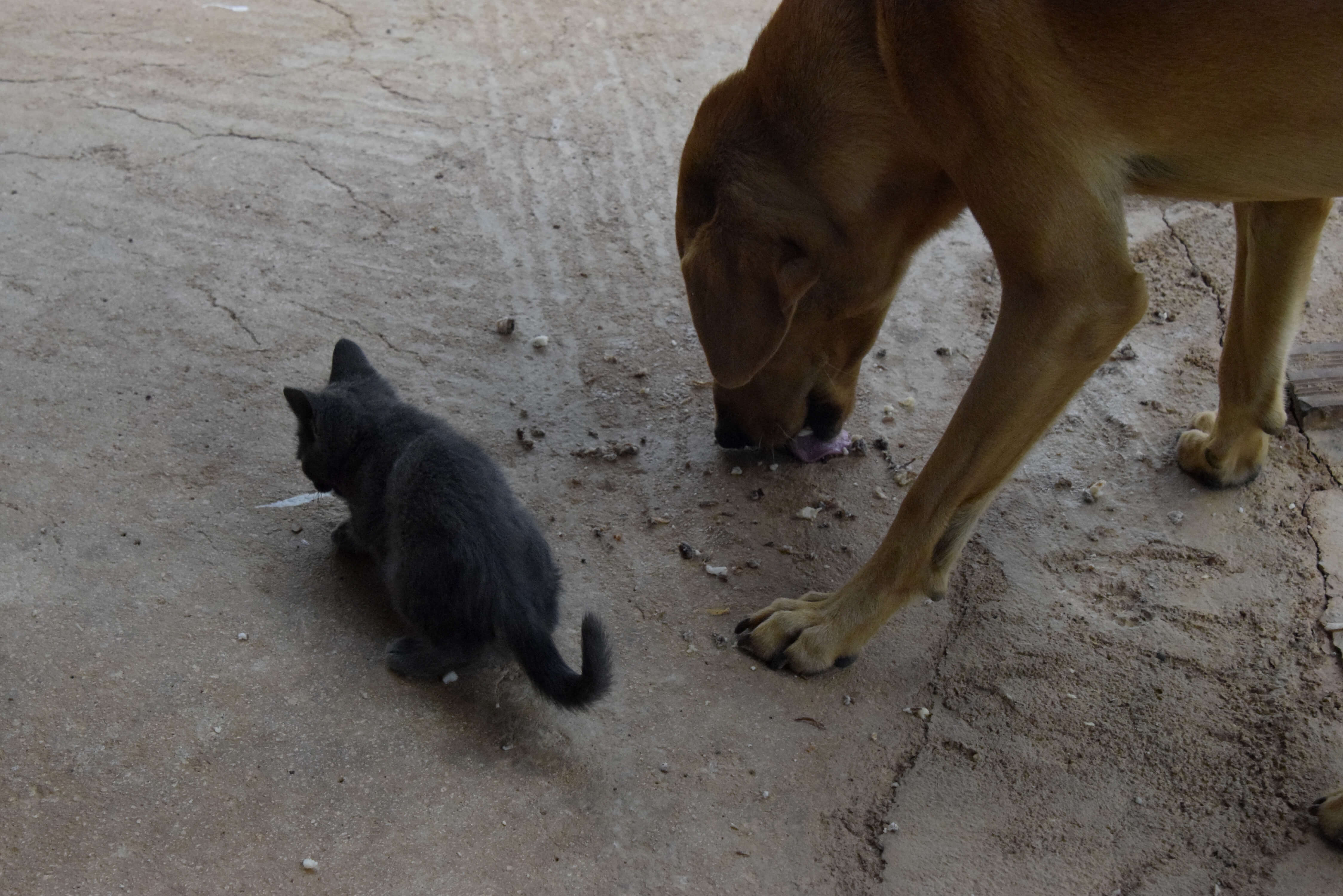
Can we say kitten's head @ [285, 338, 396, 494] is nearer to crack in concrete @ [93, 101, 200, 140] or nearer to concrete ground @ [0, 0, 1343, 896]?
concrete ground @ [0, 0, 1343, 896]

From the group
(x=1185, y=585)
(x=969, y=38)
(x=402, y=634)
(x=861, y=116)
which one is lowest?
(x=1185, y=585)

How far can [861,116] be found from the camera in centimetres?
→ 244

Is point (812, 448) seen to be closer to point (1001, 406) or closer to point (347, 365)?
Result: point (1001, 406)

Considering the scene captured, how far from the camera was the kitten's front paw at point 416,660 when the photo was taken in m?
2.46

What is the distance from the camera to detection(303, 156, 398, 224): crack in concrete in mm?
4195

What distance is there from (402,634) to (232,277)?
175 centimetres

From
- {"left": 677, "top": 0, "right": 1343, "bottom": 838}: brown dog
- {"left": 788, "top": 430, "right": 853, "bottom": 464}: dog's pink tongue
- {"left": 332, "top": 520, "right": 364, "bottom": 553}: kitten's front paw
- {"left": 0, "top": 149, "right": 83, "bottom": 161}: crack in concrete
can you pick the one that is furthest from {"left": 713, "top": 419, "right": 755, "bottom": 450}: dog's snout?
{"left": 0, "top": 149, "right": 83, "bottom": 161}: crack in concrete

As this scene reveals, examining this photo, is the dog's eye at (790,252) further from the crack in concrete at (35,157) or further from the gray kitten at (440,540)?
the crack in concrete at (35,157)

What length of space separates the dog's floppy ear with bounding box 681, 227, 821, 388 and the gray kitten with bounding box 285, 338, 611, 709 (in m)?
0.62

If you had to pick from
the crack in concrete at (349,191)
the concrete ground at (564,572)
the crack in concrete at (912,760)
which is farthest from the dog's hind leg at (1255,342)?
the crack in concrete at (349,191)

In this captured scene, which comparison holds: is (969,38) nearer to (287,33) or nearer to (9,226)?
(9,226)

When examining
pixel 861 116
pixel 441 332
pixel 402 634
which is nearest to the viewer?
pixel 861 116

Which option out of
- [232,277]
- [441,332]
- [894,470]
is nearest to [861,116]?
[894,470]

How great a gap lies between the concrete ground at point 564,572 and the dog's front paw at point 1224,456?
59mm
